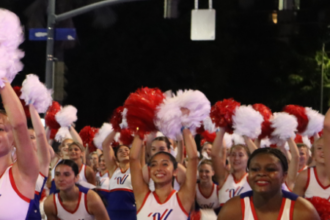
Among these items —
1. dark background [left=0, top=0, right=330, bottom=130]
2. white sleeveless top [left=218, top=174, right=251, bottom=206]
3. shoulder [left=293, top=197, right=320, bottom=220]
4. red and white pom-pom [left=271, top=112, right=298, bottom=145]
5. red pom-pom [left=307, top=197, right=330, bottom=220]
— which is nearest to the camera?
shoulder [left=293, top=197, right=320, bottom=220]

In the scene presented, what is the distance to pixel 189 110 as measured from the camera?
4285mm

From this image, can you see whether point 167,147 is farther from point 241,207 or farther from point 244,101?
point 244,101

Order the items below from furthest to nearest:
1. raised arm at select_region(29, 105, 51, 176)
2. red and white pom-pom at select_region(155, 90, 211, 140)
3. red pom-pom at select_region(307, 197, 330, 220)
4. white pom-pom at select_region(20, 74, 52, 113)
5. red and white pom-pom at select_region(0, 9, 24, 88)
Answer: red and white pom-pom at select_region(155, 90, 211, 140), white pom-pom at select_region(20, 74, 52, 113), raised arm at select_region(29, 105, 51, 176), red pom-pom at select_region(307, 197, 330, 220), red and white pom-pom at select_region(0, 9, 24, 88)

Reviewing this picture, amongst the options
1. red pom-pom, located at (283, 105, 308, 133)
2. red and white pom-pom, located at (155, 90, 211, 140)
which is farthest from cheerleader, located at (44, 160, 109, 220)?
red pom-pom, located at (283, 105, 308, 133)

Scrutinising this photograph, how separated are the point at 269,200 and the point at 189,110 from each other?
129 cm

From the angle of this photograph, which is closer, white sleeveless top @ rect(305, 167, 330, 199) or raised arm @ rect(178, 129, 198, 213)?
raised arm @ rect(178, 129, 198, 213)

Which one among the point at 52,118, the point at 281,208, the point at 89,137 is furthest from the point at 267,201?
the point at 89,137

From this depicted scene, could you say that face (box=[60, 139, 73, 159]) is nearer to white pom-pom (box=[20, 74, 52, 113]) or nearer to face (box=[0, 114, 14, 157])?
white pom-pom (box=[20, 74, 52, 113])

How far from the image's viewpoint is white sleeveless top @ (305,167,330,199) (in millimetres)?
5128

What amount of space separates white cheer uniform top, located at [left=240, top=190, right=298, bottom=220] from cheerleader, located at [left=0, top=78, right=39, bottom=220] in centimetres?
122

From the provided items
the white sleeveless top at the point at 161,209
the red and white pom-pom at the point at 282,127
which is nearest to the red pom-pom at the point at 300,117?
the red and white pom-pom at the point at 282,127

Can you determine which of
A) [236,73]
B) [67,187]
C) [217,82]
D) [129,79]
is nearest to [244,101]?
[236,73]

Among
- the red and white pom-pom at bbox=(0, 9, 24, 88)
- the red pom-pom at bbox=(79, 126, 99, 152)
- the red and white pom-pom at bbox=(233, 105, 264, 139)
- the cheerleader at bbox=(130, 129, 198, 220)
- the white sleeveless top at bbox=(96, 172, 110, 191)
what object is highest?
the red and white pom-pom at bbox=(0, 9, 24, 88)

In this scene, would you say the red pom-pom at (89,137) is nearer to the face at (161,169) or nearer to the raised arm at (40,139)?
the face at (161,169)
